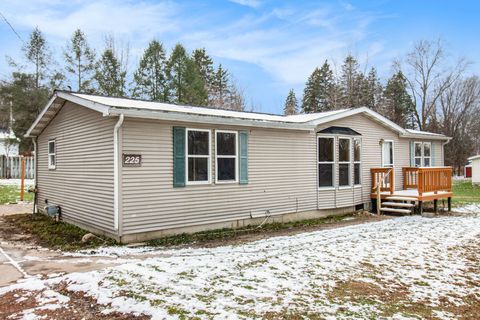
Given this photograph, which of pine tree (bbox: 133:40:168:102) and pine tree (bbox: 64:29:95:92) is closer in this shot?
pine tree (bbox: 64:29:95:92)

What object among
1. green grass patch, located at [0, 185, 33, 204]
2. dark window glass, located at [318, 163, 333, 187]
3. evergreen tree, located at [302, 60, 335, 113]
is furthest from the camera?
evergreen tree, located at [302, 60, 335, 113]

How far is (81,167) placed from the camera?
8.77 m

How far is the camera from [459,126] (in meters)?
37.6

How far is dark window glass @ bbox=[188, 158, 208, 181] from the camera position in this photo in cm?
831

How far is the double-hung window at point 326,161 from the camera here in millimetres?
11312

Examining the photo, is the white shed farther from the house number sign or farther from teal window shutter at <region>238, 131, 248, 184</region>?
the house number sign

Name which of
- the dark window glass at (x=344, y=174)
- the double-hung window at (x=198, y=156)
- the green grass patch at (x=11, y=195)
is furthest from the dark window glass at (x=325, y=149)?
the green grass patch at (x=11, y=195)

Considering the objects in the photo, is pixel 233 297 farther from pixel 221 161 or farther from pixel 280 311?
pixel 221 161

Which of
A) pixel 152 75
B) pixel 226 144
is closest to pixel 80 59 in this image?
pixel 152 75

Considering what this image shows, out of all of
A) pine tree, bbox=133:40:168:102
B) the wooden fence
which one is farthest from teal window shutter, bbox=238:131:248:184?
the wooden fence

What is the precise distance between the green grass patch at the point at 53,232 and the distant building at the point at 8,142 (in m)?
17.3

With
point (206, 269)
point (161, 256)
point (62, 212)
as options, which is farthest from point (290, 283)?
point (62, 212)

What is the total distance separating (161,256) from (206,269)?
1.28 m

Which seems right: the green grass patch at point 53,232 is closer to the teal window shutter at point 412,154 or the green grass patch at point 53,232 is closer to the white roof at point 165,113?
the white roof at point 165,113
